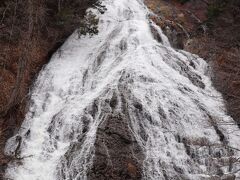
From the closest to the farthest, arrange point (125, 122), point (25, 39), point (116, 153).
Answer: point (116, 153) < point (125, 122) < point (25, 39)

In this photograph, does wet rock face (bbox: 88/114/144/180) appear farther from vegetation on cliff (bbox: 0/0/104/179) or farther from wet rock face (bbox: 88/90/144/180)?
vegetation on cliff (bbox: 0/0/104/179)

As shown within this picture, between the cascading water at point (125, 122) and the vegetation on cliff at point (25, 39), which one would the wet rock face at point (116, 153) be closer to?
the cascading water at point (125, 122)

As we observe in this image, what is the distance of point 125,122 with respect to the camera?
11695 millimetres

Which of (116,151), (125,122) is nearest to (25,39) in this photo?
(125,122)

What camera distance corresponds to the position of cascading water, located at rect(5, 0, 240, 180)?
10.9 metres

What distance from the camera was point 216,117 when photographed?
43.1ft

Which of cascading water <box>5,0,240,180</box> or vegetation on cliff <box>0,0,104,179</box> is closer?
cascading water <box>5,0,240,180</box>

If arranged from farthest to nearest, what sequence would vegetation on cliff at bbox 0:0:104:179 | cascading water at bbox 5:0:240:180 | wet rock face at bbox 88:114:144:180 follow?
1. vegetation on cliff at bbox 0:0:104:179
2. cascading water at bbox 5:0:240:180
3. wet rock face at bbox 88:114:144:180

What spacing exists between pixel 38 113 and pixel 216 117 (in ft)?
19.8

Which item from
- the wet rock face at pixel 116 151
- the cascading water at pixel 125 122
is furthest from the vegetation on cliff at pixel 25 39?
the wet rock face at pixel 116 151

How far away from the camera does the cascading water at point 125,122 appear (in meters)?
10.9

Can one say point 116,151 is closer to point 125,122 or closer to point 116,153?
point 116,153

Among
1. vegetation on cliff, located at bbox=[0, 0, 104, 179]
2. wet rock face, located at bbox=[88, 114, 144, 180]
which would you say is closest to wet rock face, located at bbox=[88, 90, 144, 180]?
wet rock face, located at bbox=[88, 114, 144, 180]

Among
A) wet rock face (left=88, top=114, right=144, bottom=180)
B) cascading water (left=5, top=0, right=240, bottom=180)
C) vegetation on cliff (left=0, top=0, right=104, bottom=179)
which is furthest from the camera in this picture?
vegetation on cliff (left=0, top=0, right=104, bottom=179)
